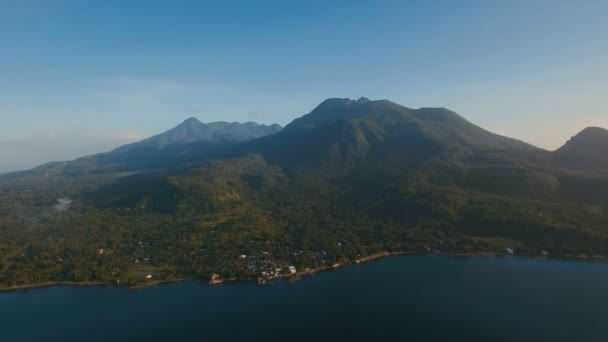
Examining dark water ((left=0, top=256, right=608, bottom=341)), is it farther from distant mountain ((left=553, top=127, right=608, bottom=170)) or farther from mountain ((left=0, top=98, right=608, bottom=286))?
distant mountain ((left=553, top=127, right=608, bottom=170))

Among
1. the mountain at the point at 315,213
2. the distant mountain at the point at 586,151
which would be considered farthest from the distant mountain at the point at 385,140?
the distant mountain at the point at 586,151

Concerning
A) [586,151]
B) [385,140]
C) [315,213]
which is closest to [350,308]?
[315,213]

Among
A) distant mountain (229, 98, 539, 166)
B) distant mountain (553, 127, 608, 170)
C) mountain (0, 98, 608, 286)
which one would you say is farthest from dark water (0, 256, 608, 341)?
distant mountain (229, 98, 539, 166)

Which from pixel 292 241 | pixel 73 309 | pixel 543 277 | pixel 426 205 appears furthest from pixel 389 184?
pixel 73 309

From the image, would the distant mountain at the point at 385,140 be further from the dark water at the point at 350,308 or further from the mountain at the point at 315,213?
the dark water at the point at 350,308

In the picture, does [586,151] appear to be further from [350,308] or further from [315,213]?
[350,308]

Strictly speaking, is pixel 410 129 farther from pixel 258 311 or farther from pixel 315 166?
pixel 258 311
